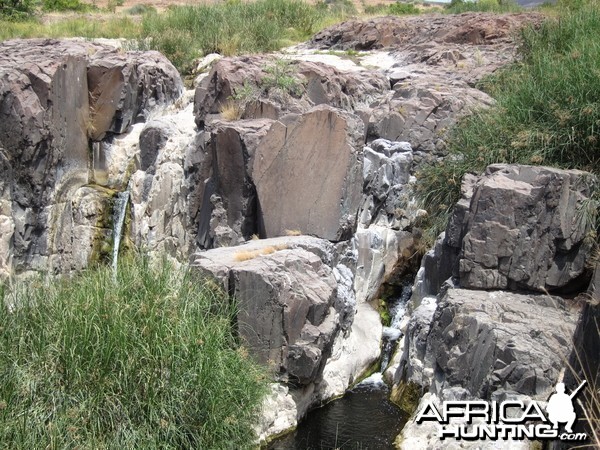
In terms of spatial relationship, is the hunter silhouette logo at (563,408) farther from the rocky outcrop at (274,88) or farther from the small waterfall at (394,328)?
the rocky outcrop at (274,88)

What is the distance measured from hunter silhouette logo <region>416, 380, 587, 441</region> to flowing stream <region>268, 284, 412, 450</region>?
2.27 ft

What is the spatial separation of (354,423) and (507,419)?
2.01 m

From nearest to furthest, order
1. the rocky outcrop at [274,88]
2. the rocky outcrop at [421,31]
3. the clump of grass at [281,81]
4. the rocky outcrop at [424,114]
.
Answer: the rocky outcrop at [424,114] → the rocky outcrop at [274,88] → the clump of grass at [281,81] → the rocky outcrop at [421,31]

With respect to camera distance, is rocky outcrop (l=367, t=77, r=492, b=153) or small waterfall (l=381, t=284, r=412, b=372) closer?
small waterfall (l=381, t=284, r=412, b=372)

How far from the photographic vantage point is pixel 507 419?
5836 mm

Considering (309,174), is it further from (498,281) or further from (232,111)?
(498,281)

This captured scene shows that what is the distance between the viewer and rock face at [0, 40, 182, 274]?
10.4 metres

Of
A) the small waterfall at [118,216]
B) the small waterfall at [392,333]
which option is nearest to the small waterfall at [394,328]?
the small waterfall at [392,333]

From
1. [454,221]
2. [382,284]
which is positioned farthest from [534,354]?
[382,284]

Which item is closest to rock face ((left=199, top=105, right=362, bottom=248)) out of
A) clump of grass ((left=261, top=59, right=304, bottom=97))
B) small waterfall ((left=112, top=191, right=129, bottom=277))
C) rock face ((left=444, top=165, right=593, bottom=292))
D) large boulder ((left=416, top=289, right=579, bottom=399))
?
clump of grass ((left=261, top=59, right=304, bottom=97))

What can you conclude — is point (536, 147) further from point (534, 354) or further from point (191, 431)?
point (191, 431)

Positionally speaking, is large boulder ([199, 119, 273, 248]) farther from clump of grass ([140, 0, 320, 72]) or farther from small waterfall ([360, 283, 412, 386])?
clump of grass ([140, 0, 320, 72])

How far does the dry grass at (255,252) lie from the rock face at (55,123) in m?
4.09

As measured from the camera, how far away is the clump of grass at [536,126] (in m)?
8.39
